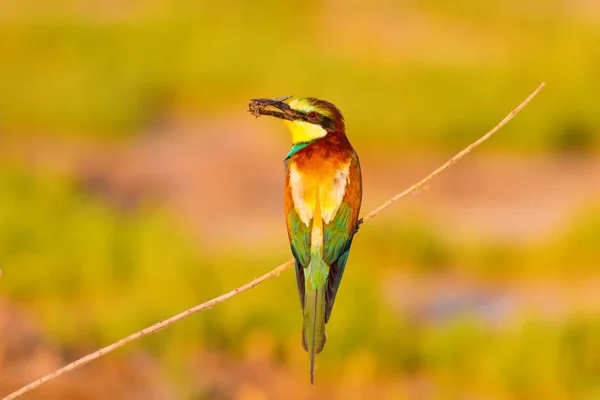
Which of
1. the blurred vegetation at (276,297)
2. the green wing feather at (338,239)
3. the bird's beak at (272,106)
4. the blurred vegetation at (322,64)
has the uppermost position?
the bird's beak at (272,106)

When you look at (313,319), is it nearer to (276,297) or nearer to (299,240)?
(299,240)

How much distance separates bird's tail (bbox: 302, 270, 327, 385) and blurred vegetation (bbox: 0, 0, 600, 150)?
8.96 metres

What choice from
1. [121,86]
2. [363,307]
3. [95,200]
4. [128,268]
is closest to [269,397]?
[363,307]

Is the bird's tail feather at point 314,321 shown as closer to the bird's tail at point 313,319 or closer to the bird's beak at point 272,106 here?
the bird's tail at point 313,319

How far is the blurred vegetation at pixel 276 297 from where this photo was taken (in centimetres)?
638

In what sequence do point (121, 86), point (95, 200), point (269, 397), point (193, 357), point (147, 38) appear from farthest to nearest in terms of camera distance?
1. point (147, 38)
2. point (121, 86)
3. point (95, 200)
4. point (193, 357)
5. point (269, 397)

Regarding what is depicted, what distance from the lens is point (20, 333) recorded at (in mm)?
6160

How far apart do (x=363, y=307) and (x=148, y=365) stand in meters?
1.21

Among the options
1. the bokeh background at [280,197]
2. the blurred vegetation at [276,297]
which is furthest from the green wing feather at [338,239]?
the blurred vegetation at [276,297]

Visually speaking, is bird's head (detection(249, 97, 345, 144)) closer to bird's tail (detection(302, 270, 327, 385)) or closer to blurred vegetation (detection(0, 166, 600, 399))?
bird's tail (detection(302, 270, 327, 385))

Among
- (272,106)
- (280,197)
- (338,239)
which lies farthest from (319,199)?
(280,197)

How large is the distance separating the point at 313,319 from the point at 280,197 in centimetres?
766

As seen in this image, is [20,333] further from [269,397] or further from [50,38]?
[50,38]

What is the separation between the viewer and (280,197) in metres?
10.9
